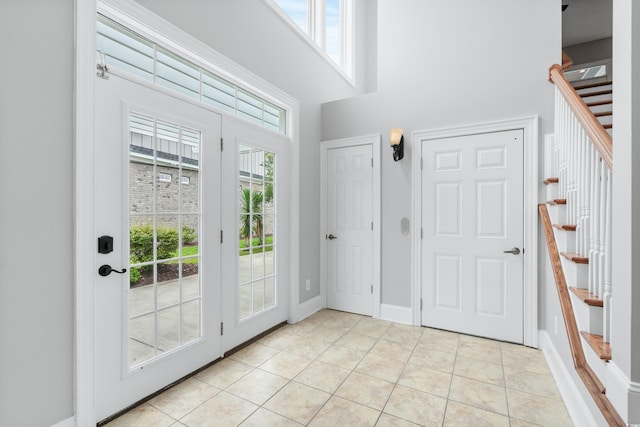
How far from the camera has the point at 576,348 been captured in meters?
1.70

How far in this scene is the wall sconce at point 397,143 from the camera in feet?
10.3

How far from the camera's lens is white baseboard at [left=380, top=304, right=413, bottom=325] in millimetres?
3270

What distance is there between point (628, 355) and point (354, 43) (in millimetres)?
5273

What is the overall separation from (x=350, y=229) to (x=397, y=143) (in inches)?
44.5

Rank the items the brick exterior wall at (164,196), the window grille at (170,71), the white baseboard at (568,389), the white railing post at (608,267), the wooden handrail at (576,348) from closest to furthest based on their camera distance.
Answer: the wooden handrail at (576,348)
the white railing post at (608,267)
the white baseboard at (568,389)
the window grille at (170,71)
the brick exterior wall at (164,196)

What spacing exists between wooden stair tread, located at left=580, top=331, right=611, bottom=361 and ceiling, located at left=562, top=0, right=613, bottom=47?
510 cm

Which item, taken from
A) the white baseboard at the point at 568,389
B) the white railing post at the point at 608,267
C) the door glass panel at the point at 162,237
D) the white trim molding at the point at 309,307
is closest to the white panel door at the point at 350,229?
the white trim molding at the point at 309,307

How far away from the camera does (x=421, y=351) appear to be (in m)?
2.64
